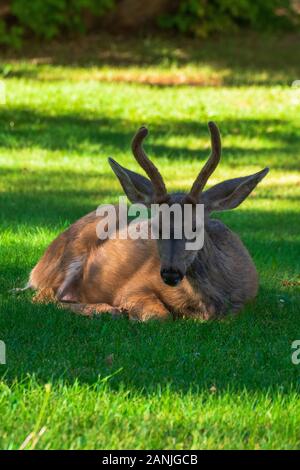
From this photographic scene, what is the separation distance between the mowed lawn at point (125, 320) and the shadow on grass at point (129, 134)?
0.03m

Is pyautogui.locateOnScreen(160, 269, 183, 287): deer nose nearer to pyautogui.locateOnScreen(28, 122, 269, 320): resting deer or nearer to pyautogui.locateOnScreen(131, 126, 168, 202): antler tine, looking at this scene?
pyautogui.locateOnScreen(28, 122, 269, 320): resting deer

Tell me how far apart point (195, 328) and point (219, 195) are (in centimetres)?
89

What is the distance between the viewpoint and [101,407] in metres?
5.69

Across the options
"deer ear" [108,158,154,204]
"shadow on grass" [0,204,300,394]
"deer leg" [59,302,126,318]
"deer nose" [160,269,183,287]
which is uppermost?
"deer ear" [108,158,154,204]

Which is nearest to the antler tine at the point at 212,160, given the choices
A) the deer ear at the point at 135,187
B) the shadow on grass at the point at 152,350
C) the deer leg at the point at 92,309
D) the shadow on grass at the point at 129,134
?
the deer ear at the point at 135,187

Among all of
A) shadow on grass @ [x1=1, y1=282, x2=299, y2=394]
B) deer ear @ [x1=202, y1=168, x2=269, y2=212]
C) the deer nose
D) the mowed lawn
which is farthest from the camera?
deer ear @ [x1=202, y1=168, x2=269, y2=212]

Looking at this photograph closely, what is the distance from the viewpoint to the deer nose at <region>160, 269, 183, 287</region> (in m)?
7.32

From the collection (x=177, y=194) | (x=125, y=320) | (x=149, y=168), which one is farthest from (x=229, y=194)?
(x=125, y=320)

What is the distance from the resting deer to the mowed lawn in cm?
19

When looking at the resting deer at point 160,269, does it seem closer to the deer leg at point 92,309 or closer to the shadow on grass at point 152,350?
the deer leg at point 92,309

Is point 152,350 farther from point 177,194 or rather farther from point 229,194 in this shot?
point 229,194

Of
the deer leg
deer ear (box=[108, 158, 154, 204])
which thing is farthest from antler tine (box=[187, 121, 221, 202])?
the deer leg
